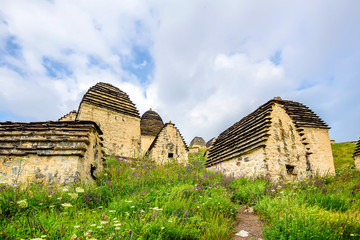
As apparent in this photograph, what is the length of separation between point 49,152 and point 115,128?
9.43m

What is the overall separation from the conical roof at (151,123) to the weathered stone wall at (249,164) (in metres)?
13.7

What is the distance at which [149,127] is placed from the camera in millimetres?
23578

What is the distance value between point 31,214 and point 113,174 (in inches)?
133

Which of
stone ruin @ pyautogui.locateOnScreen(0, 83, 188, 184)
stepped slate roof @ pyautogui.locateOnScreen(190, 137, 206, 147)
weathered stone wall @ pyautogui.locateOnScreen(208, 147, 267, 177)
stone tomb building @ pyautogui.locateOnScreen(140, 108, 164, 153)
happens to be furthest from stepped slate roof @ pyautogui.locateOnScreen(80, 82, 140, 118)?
stepped slate roof @ pyautogui.locateOnScreen(190, 137, 206, 147)

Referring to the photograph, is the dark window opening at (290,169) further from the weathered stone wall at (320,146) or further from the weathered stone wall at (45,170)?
the weathered stone wall at (320,146)

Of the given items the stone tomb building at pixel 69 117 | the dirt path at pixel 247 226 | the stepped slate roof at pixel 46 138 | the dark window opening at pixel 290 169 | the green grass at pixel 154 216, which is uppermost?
the stone tomb building at pixel 69 117

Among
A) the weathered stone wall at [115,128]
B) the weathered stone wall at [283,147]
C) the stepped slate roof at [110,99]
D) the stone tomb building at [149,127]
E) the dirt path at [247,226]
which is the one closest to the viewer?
the dirt path at [247,226]

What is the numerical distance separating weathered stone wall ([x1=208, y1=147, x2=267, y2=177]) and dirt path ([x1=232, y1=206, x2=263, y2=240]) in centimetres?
338

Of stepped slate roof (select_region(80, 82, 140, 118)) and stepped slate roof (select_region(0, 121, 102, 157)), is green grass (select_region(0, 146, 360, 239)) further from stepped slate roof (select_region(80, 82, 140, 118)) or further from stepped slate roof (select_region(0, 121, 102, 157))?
stepped slate roof (select_region(80, 82, 140, 118))

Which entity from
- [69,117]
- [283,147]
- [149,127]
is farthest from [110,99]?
[283,147]

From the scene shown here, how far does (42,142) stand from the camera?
592 centimetres

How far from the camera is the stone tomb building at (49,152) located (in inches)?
213

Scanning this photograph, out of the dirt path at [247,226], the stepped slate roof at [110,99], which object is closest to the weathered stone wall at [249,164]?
the dirt path at [247,226]

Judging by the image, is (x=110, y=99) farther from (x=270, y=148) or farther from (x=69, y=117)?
(x=270, y=148)
